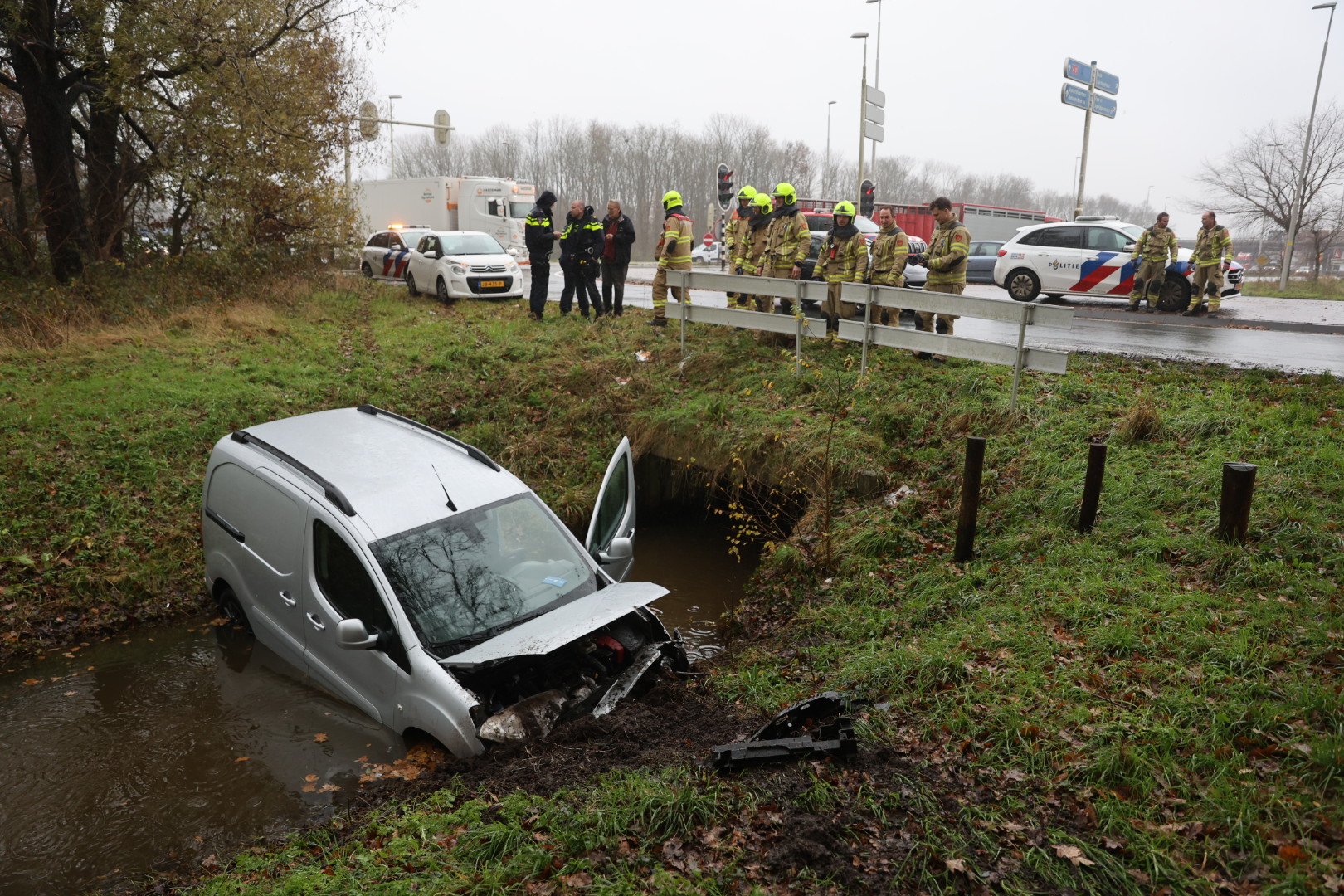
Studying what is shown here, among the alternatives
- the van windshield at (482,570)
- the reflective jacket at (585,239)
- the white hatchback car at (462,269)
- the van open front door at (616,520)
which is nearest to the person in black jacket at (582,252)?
the reflective jacket at (585,239)

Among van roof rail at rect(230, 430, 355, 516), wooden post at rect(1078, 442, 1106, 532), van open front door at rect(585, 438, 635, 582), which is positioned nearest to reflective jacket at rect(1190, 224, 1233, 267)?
wooden post at rect(1078, 442, 1106, 532)

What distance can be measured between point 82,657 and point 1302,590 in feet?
27.9

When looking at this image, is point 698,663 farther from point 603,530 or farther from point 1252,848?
point 1252,848

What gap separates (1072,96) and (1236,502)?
81.4 ft

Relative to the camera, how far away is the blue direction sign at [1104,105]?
86.0 ft

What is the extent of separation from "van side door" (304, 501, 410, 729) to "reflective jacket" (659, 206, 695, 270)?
8299mm

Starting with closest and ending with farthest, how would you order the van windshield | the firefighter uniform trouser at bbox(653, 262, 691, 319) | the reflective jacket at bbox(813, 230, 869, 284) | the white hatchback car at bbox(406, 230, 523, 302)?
the van windshield, the reflective jacket at bbox(813, 230, 869, 284), the firefighter uniform trouser at bbox(653, 262, 691, 319), the white hatchback car at bbox(406, 230, 523, 302)

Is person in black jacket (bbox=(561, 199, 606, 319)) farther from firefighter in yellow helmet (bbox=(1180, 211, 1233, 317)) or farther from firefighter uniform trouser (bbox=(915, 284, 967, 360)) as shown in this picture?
firefighter in yellow helmet (bbox=(1180, 211, 1233, 317))

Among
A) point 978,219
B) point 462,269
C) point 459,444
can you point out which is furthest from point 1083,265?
point 978,219

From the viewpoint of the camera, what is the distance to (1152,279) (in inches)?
646

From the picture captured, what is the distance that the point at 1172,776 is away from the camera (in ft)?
11.8

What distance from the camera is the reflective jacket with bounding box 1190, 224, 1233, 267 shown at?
15.5 m

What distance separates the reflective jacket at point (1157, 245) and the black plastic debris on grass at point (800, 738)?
15.4 metres

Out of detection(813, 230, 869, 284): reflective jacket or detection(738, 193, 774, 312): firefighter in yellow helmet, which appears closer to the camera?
detection(813, 230, 869, 284): reflective jacket
